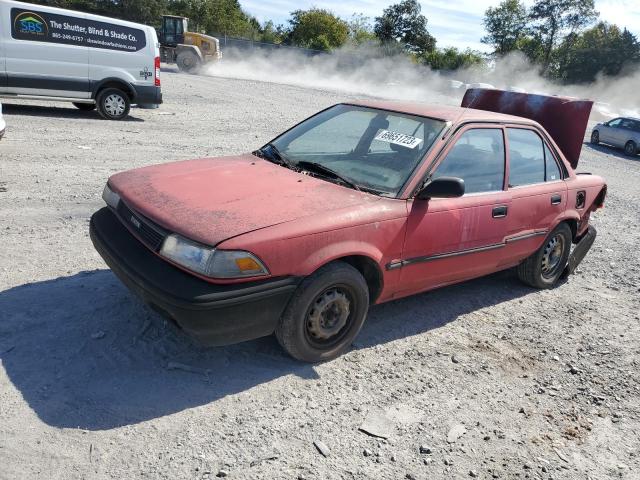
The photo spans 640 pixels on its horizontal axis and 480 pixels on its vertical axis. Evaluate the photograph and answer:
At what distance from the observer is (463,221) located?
13.1ft

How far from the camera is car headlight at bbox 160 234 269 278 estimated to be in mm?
2887

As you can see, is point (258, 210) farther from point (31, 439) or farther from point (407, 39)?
point (407, 39)

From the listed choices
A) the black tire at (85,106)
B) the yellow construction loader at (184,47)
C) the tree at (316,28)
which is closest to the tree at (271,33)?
the tree at (316,28)

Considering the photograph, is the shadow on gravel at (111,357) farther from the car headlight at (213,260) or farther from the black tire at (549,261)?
the black tire at (549,261)

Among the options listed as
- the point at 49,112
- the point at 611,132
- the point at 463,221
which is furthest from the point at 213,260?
the point at 611,132

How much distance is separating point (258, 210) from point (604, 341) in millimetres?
3039

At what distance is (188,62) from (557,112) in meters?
27.4

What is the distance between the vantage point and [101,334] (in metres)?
3.50

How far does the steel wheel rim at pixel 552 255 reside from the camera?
513cm

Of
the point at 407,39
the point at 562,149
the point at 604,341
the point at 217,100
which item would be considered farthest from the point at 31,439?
the point at 407,39

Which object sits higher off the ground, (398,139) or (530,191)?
(398,139)

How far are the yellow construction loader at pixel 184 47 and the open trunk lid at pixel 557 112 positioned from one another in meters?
26.7

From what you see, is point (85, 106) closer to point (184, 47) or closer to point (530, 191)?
point (530, 191)

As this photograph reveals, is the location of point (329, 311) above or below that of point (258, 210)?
below
